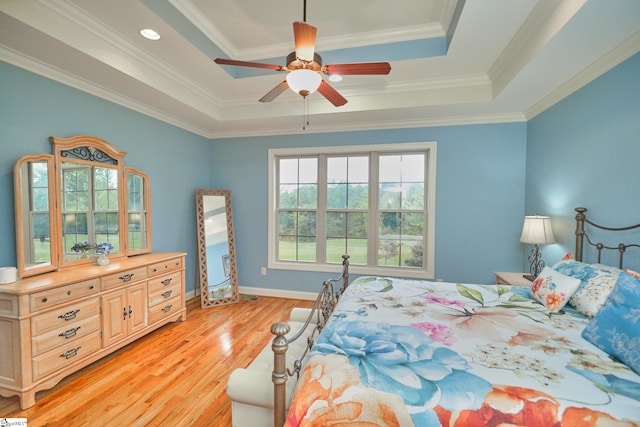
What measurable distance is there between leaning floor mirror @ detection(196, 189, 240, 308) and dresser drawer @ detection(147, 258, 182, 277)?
594 millimetres

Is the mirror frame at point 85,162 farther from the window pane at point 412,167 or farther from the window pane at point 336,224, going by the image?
the window pane at point 412,167

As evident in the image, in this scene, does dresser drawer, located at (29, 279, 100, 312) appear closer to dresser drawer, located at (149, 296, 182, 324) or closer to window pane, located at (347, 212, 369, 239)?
dresser drawer, located at (149, 296, 182, 324)

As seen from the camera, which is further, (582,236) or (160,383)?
(582,236)

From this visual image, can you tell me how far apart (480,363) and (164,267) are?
123 inches

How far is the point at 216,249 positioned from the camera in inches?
163

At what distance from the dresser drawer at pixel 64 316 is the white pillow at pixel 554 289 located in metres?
3.53

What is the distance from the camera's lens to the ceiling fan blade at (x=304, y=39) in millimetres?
1604

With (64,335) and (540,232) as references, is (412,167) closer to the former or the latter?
(540,232)

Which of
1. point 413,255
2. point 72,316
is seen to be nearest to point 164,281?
point 72,316

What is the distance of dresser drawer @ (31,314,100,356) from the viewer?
197 centimetres

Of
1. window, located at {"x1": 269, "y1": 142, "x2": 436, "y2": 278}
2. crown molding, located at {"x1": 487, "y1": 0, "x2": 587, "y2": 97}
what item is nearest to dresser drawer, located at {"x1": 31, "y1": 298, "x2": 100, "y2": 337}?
window, located at {"x1": 269, "y1": 142, "x2": 436, "y2": 278}

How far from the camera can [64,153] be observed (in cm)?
251

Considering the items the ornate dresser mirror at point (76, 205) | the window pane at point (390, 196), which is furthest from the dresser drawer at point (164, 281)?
the window pane at point (390, 196)

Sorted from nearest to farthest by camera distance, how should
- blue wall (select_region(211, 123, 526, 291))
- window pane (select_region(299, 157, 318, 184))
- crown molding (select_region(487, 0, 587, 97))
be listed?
crown molding (select_region(487, 0, 587, 97)) → blue wall (select_region(211, 123, 526, 291)) → window pane (select_region(299, 157, 318, 184))
